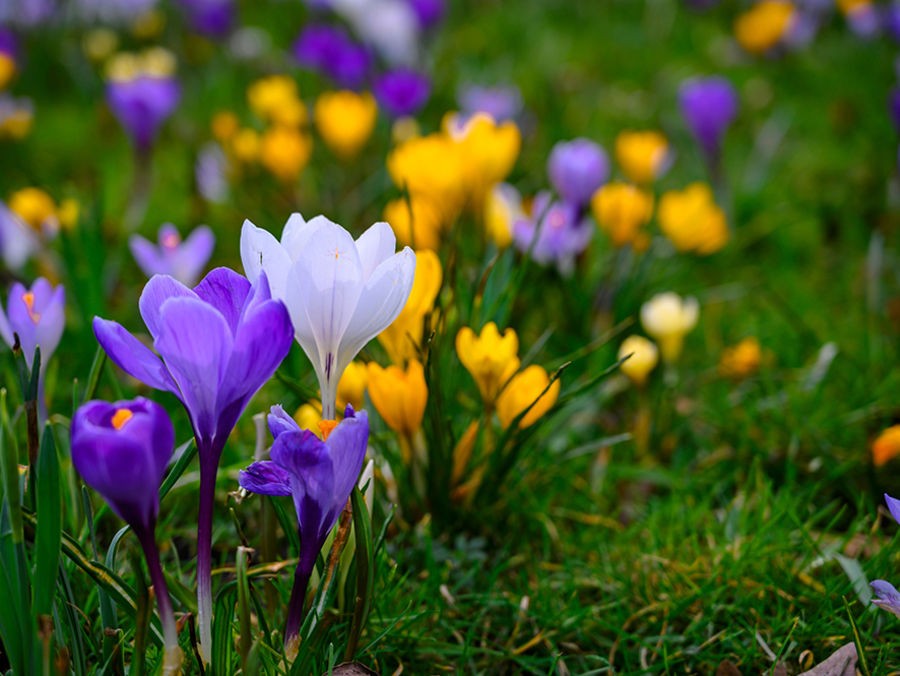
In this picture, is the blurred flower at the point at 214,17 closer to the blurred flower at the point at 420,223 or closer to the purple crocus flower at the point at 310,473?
the blurred flower at the point at 420,223

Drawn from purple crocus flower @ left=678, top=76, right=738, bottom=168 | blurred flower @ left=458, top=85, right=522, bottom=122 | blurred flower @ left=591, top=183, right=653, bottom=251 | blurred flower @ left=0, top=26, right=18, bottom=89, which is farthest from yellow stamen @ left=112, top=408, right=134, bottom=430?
blurred flower @ left=0, top=26, right=18, bottom=89

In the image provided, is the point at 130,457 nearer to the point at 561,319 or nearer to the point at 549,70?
the point at 561,319

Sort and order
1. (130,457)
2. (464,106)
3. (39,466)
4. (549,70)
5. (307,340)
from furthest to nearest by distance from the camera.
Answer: (549,70) → (464,106) → (307,340) → (39,466) → (130,457)

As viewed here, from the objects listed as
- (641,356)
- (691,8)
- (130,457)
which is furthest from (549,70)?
(130,457)

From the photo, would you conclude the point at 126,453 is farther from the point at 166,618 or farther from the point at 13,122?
the point at 13,122

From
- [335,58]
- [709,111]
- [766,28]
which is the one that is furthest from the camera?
[766,28]

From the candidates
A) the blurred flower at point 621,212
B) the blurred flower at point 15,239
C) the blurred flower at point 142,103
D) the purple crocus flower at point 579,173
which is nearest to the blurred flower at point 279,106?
the blurred flower at point 142,103

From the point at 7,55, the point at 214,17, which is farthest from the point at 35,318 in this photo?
the point at 214,17
